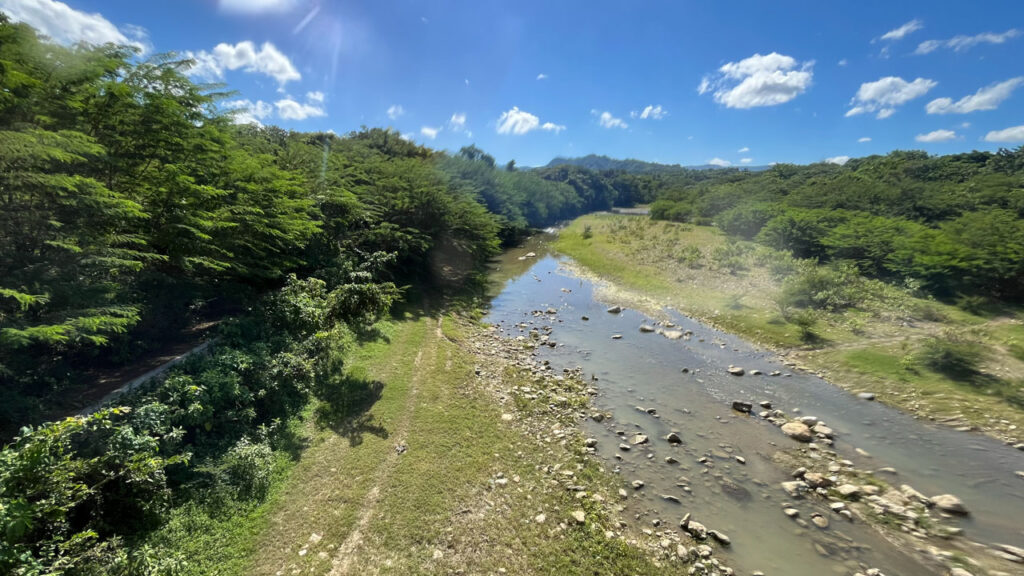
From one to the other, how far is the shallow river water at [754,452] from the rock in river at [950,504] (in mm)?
242

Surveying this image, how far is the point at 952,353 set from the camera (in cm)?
1341

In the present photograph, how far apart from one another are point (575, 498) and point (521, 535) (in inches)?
63.5

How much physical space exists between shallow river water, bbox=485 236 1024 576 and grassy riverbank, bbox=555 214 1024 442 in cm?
124

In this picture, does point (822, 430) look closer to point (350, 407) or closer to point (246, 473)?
point (350, 407)

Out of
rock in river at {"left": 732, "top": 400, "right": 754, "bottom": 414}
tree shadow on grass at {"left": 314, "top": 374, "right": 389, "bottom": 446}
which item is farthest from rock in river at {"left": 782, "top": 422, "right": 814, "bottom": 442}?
tree shadow on grass at {"left": 314, "top": 374, "right": 389, "bottom": 446}

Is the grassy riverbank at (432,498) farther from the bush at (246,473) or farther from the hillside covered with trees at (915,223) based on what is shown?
the hillside covered with trees at (915,223)

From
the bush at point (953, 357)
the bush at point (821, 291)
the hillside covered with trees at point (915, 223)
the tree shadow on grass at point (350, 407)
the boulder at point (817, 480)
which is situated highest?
the hillside covered with trees at point (915, 223)

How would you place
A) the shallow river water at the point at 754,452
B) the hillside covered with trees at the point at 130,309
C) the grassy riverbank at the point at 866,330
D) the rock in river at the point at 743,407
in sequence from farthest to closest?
the rock in river at the point at 743,407, the grassy riverbank at the point at 866,330, the shallow river water at the point at 754,452, the hillside covered with trees at the point at 130,309

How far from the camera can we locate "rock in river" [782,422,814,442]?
10708mm

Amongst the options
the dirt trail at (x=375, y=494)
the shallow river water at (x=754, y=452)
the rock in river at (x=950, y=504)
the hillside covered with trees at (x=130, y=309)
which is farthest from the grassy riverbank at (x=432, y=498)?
the rock in river at (x=950, y=504)

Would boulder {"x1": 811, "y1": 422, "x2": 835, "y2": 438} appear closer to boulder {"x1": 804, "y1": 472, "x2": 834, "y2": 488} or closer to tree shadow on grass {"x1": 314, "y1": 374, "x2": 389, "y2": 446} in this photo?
boulder {"x1": 804, "y1": 472, "x2": 834, "y2": 488}

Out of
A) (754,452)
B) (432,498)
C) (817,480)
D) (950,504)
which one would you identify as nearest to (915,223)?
(950,504)

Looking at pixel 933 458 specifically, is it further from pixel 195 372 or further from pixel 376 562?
pixel 195 372

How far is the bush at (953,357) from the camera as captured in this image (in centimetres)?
1312
